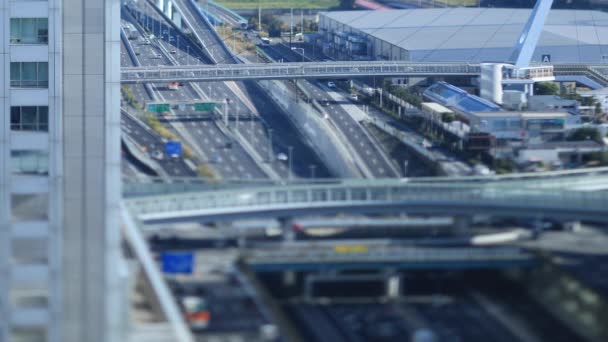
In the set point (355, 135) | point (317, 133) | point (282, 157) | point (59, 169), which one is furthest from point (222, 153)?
point (59, 169)

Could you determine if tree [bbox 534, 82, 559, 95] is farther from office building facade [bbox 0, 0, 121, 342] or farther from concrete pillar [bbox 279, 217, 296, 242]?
office building facade [bbox 0, 0, 121, 342]

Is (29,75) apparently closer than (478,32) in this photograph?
Yes

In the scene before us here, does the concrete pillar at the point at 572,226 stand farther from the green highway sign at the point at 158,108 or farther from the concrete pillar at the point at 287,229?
the green highway sign at the point at 158,108

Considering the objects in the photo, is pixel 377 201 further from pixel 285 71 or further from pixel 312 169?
pixel 285 71

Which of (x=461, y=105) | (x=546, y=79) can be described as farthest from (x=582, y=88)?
(x=461, y=105)

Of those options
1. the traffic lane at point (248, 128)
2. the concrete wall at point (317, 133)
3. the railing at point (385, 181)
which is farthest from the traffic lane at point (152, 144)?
the concrete wall at point (317, 133)

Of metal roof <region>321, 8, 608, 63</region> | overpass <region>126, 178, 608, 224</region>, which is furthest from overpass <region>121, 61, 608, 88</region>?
overpass <region>126, 178, 608, 224</region>

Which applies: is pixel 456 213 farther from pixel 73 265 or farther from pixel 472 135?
pixel 73 265
